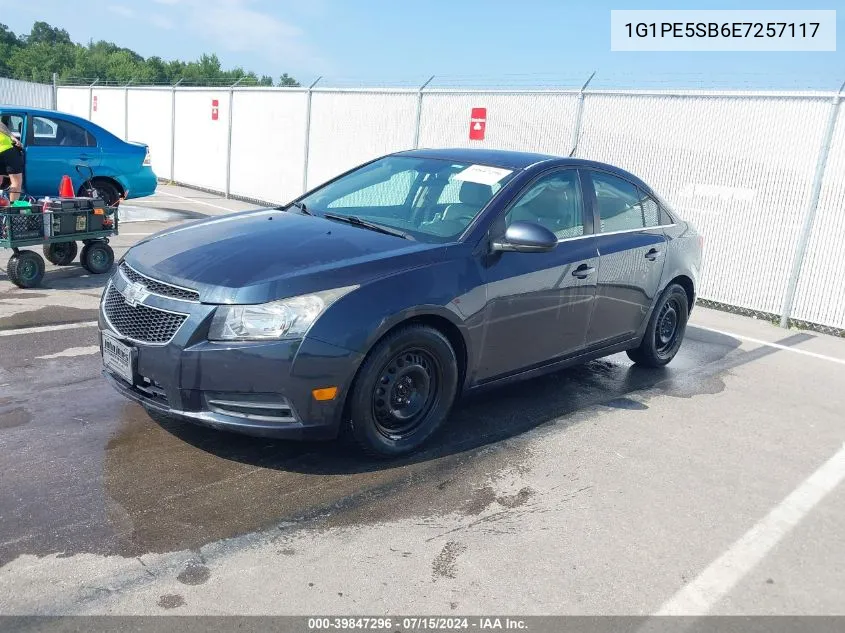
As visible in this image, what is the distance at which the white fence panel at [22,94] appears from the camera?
90.5ft

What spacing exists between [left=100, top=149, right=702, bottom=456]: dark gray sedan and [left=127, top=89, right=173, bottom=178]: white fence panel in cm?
1646

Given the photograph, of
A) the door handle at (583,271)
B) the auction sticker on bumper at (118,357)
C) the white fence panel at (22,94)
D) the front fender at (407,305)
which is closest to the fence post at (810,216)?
the door handle at (583,271)

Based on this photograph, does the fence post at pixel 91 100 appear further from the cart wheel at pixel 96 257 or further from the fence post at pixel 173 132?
the cart wheel at pixel 96 257

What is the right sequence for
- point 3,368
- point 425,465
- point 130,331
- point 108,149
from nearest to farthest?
point 130,331, point 425,465, point 3,368, point 108,149

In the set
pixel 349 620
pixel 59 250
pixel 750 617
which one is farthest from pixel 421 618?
pixel 59 250

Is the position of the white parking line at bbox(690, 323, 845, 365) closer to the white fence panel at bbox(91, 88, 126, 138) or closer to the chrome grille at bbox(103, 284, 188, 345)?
the chrome grille at bbox(103, 284, 188, 345)

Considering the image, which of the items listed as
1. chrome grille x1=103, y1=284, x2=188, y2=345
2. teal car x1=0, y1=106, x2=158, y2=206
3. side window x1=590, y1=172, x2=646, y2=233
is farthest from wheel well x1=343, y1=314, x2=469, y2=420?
teal car x1=0, y1=106, x2=158, y2=206

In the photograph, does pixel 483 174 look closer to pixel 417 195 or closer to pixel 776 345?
pixel 417 195

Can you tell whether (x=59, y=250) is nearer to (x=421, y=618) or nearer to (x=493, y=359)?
(x=493, y=359)

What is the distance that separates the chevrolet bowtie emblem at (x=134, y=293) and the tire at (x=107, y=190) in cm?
815

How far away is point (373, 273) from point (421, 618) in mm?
1732

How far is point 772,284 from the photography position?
9156 mm

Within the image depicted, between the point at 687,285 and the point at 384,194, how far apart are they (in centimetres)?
295

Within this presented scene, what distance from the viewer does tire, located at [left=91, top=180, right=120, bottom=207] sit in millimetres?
11539
